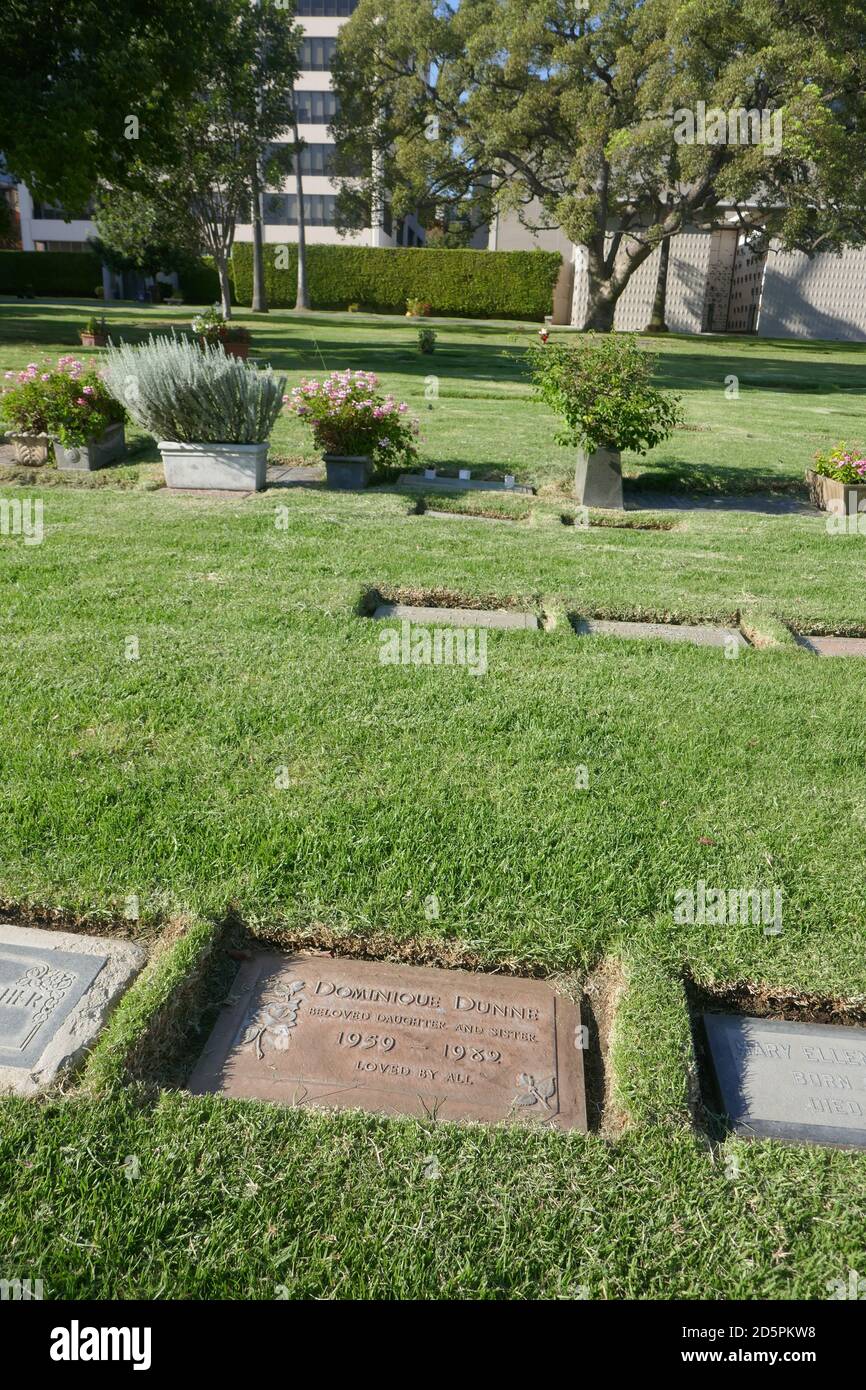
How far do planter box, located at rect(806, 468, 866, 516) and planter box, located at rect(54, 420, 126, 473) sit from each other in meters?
7.31

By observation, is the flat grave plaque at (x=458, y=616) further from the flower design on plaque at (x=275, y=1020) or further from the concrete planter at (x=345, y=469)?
the concrete planter at (x=345, y=469)

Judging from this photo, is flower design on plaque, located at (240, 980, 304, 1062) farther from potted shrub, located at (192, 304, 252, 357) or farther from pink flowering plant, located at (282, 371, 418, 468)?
potted shrub, located at (192, 304, 252, 357)

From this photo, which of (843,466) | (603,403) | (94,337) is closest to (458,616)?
(603,403)

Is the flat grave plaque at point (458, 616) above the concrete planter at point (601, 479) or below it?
below

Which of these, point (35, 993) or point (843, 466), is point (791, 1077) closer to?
point (35, 993)

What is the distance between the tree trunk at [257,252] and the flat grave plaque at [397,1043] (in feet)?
108

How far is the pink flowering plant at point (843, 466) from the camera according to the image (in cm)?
845

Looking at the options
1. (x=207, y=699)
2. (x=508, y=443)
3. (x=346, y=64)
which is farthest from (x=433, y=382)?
(x=346, y=64)

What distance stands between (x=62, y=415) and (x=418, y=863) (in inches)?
300

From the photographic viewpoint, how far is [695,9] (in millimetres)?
23000

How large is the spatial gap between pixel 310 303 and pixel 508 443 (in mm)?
32876

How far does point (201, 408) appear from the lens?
784 centimetres

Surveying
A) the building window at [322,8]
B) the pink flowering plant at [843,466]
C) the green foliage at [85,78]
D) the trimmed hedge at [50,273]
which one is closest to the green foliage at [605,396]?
the pink flowering plant at [843,466]

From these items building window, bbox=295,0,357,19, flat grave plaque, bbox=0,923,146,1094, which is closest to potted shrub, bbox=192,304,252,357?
flat grave plaque, bbox=0,923,146,1094
